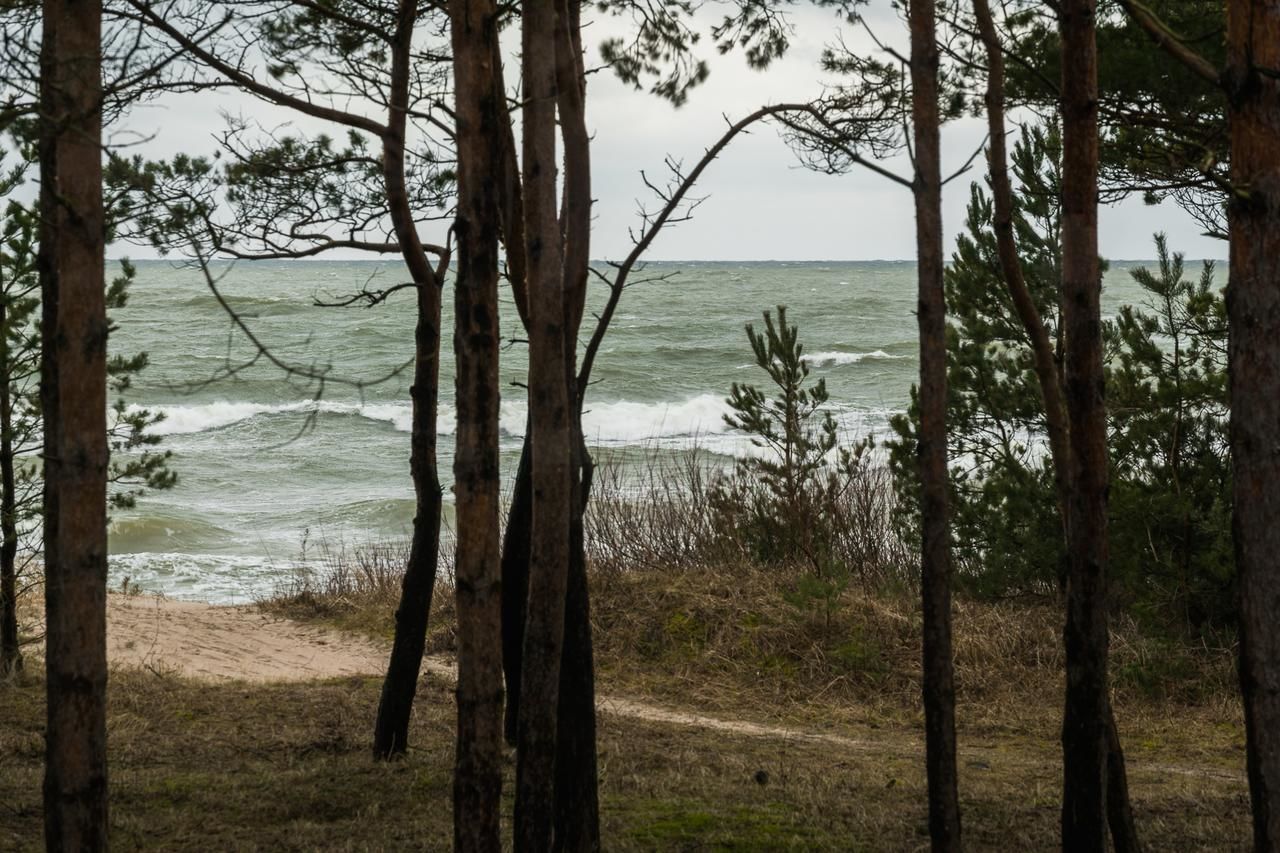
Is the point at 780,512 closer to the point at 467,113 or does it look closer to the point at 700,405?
the point at 467,113

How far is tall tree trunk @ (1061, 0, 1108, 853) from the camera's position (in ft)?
13.7

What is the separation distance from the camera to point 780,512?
11.0 metres

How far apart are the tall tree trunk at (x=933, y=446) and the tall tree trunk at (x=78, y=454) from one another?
8.38 ft

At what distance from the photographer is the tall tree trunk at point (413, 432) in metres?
5.77

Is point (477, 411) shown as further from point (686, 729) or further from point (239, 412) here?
point (239, 412)

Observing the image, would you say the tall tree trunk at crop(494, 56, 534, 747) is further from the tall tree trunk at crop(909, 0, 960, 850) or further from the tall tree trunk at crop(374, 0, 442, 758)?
the tall tree trunk at crop(909, 0, 960, 850)

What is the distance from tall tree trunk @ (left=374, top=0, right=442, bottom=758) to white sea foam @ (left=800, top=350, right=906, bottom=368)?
30305 millimetres

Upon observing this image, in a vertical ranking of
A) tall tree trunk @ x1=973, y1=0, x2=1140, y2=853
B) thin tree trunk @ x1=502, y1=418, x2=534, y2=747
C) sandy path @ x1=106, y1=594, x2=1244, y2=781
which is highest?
tall tree trunk @ x1=973, y1=0, x2=1140, y2=853

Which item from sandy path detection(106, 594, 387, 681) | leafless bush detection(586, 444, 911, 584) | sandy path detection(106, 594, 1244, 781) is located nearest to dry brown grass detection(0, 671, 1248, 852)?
sandy path detection(106, 594, 1244, 781)

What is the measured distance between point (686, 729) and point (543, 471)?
163 inches

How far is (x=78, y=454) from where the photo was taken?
3559 millimetres

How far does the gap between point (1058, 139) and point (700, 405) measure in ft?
70.2

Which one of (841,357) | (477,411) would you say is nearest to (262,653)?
(477,411)

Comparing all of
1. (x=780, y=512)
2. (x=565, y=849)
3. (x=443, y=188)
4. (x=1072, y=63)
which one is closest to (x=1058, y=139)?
(x=780, y=512)
